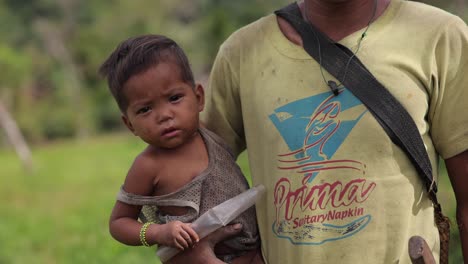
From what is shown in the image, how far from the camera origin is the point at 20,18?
26844 mm

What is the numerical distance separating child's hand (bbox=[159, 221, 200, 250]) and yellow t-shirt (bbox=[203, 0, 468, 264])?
27 cm

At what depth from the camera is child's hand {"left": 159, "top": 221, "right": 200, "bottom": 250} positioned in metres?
2.04

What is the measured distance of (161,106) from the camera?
2139 millimetres

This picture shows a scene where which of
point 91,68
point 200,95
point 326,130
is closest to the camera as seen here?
point 326,130

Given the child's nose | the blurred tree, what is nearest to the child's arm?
the child's nose

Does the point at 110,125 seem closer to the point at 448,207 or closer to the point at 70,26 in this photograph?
the point at 70,26

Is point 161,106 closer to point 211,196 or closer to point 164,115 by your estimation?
point 164,115

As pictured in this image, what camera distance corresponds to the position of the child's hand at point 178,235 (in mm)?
2045

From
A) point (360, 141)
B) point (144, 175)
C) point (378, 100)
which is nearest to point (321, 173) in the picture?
point (360, 141)

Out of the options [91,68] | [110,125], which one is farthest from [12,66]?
[110,125]

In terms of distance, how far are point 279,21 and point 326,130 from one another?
1.20ft

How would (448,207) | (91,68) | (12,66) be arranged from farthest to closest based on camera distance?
(91,68) → (12,66) → (448,207)

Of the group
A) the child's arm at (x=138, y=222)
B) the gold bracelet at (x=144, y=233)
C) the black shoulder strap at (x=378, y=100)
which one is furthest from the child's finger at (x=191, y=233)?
the black shoulder strap at (x=378, y=100)

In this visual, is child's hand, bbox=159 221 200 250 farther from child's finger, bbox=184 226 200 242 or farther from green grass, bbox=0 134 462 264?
green grass, bbox=0 134 462 264
